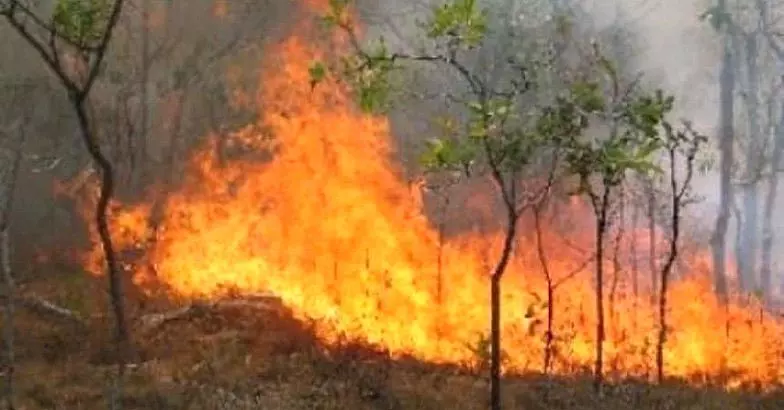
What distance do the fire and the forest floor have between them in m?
1.09

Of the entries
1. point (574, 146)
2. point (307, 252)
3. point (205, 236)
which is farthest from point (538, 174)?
point (574, 146)

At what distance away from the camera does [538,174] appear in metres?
21.3

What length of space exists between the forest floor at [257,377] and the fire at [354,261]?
109cm

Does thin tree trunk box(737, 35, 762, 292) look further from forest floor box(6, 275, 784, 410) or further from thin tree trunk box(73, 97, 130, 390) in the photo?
thin tree trunk box(73, 97, 130, 390)

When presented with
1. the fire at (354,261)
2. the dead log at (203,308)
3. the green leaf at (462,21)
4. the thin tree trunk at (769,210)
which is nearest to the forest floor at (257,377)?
the dead log at (203,308)

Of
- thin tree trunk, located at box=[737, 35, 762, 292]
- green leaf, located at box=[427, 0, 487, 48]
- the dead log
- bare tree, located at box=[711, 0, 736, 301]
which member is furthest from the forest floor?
thin tree trunk, located at box=[737, 35, 762, 292]

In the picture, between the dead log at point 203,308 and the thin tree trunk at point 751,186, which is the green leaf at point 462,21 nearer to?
the dead log at point 203,308

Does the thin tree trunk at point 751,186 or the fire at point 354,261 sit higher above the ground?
the thin tree trunk at point 751,186

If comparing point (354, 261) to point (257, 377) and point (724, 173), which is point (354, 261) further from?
point (724, 173)

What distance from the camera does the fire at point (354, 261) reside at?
1639cm

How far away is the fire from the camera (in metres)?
16.4

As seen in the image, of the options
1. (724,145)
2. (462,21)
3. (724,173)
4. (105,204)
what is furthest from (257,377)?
(724,173)

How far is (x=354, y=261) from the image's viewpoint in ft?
59.4

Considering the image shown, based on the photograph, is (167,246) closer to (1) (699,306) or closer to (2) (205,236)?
(2) (205,236)
